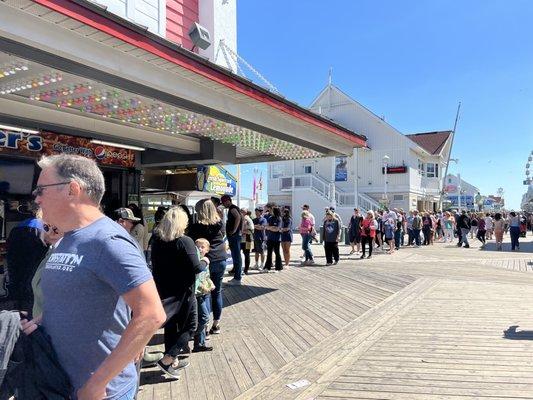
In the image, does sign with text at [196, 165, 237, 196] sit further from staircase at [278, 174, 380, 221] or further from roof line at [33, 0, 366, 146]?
staircase at [278, 174, 380, 221]

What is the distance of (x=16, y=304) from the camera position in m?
4.34

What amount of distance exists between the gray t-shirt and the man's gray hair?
0.18 meters

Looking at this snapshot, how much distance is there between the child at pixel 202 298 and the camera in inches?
181

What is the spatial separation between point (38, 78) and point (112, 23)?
60.7 inches

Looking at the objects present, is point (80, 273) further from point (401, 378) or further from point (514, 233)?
point (514, 233)

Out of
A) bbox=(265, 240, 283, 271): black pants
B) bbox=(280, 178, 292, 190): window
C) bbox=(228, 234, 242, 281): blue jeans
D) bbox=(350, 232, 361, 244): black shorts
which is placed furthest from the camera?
bbox=(280, 178, 292, 190): window

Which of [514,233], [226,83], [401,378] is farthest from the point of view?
[514,233]

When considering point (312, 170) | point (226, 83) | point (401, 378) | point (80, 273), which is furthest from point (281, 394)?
point (312, 170)

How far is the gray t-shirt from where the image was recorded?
1598 mm

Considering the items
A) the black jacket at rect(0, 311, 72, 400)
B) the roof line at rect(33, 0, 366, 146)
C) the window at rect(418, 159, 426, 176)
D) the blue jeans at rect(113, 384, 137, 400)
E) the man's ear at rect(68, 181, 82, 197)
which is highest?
the window at rect(418, 159, 426, 176)

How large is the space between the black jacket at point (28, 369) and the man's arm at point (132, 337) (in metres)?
0.09

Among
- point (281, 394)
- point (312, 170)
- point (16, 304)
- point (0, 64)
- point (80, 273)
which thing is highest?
point (312, 170)

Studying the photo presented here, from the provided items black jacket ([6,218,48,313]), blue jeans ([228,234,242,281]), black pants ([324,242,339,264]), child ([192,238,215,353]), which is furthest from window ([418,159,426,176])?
black jacket ([6,218,48,313])

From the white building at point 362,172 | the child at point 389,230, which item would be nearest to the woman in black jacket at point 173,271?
the child at point 389,230
